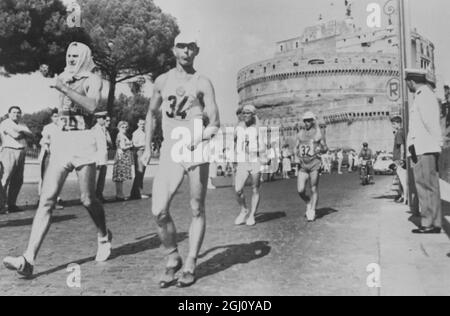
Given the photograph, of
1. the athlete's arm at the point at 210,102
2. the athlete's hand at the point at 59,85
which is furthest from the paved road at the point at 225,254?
the athlete's hand at the point at 59,85

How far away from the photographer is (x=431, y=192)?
507 centimetres

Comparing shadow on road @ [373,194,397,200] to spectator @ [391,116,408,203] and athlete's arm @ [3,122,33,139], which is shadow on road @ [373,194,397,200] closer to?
spectator @ [391,116,408,203]

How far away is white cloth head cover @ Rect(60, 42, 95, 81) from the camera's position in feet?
13.7

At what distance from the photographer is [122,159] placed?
9.59 metres

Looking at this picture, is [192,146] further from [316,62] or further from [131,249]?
[316,62]

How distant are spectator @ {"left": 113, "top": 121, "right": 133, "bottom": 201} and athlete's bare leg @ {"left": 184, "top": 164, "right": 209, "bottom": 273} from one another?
19.9 ft

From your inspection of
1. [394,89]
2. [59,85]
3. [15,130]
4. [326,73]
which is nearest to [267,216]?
[394,89]

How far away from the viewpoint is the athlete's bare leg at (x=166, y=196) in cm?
352

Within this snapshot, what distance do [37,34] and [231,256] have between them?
10497 millimetres
